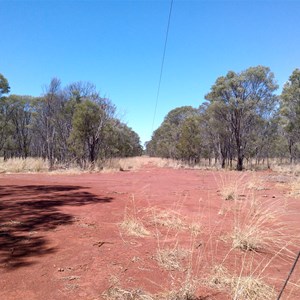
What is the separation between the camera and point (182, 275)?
3205mm

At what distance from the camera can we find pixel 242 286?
260 cm

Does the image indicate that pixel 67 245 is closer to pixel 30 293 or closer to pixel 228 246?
pixel 30 293

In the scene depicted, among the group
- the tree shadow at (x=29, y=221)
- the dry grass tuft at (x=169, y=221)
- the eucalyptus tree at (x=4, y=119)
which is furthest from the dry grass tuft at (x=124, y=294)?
the eucalyptus tree at (x=4, y=119)

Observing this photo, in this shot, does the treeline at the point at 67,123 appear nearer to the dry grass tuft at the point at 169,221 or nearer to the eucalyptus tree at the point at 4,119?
the eucalyptus tree at the point at 4,119

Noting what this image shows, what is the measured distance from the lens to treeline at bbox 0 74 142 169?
23.5m

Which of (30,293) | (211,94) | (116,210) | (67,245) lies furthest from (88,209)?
(211,94)

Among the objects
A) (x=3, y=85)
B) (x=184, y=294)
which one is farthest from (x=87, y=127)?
(x=184, y=294)

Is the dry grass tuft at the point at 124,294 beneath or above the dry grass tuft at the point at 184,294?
beneath

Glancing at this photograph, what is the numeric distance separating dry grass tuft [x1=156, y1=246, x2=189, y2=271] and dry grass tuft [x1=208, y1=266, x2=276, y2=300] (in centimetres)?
47

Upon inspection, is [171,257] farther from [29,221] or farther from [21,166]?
[21,166]

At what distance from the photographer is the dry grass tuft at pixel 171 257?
3425 millimetres

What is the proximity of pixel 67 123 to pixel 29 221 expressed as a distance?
1033 inches

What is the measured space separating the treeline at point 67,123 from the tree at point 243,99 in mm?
11087

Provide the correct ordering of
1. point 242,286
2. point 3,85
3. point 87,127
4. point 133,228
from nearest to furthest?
1. point 242,286
2. point 133,228
3. point 87,127
4. point 3,85
